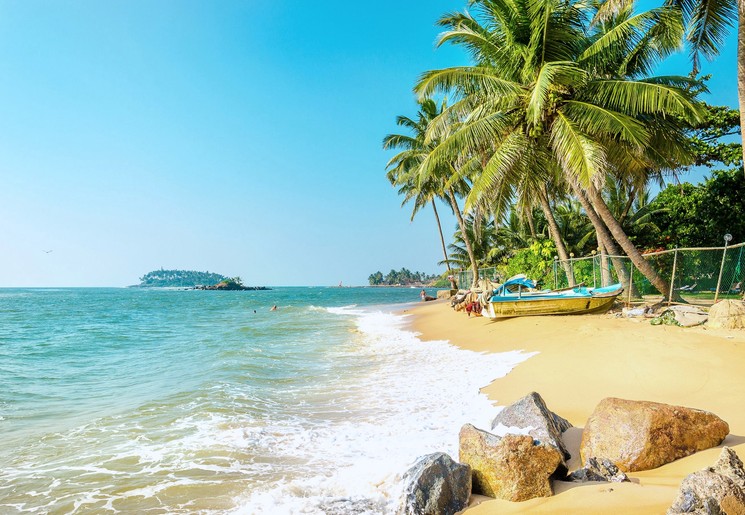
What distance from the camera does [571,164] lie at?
11.7m

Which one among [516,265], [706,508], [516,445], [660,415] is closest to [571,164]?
[660,415]

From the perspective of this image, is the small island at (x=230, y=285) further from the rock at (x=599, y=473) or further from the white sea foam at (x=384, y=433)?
the rock at (x=599, y=473)

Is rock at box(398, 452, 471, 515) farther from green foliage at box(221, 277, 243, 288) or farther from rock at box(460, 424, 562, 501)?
green foliage at box(221, 277, 243, 288)

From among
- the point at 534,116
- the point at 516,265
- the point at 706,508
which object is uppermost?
the point at 534,116

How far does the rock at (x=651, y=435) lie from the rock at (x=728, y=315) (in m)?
6.92

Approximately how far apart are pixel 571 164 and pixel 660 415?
888cm

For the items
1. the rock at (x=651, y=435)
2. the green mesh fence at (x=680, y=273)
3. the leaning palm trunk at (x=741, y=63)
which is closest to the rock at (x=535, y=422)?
the rock at (x=651, y=435)

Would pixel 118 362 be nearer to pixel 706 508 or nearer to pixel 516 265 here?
pixel 706 508

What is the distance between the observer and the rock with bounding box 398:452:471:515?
3.78 metres

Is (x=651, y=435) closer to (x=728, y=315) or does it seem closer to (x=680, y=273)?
(x=728, y=315)

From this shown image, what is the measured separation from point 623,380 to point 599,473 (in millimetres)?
4061

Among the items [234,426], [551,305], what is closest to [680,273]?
[551,305]

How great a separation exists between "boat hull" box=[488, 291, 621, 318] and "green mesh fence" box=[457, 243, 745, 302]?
1.21m

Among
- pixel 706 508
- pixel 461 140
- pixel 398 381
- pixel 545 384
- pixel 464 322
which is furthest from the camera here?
pixel 464 322
